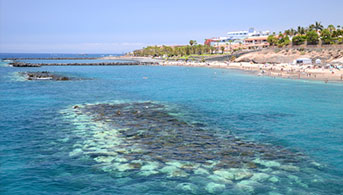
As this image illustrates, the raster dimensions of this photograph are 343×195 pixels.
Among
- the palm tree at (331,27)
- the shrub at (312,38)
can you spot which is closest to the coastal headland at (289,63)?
the shrub at (312,38)

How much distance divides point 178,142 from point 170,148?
5.61 feet

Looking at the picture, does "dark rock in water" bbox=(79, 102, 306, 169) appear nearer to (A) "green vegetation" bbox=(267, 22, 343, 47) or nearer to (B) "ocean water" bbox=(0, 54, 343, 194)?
(B) "ocean water" bbox=(0, 54, 343, 194)

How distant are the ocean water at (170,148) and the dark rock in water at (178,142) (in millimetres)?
79

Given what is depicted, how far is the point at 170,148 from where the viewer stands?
21781 millimetres

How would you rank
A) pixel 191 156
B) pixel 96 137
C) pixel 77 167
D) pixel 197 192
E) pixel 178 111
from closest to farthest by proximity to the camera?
pixel 197 192 → pixel 77 167 → pixel 191 156 → pixel 96 137 → pixel 178 111

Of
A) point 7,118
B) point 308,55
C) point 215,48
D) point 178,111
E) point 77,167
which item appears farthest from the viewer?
point 215,48

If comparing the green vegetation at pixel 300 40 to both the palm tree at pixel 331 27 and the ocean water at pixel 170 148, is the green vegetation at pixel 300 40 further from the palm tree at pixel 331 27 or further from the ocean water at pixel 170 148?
the ocean water at pixel 170 148

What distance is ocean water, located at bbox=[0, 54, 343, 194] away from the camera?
16.1 metres

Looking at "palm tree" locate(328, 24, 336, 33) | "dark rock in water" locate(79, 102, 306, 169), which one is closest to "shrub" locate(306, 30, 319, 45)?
"palm tree" locate(328, 24, 336, 33)

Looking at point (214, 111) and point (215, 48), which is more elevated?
point (215, 48)

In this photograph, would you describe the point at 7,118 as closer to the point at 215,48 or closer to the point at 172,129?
the point at 172,129

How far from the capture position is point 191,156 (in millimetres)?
20109

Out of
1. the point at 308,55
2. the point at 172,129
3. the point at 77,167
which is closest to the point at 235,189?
the point at 77,167

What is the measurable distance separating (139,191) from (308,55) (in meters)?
109
